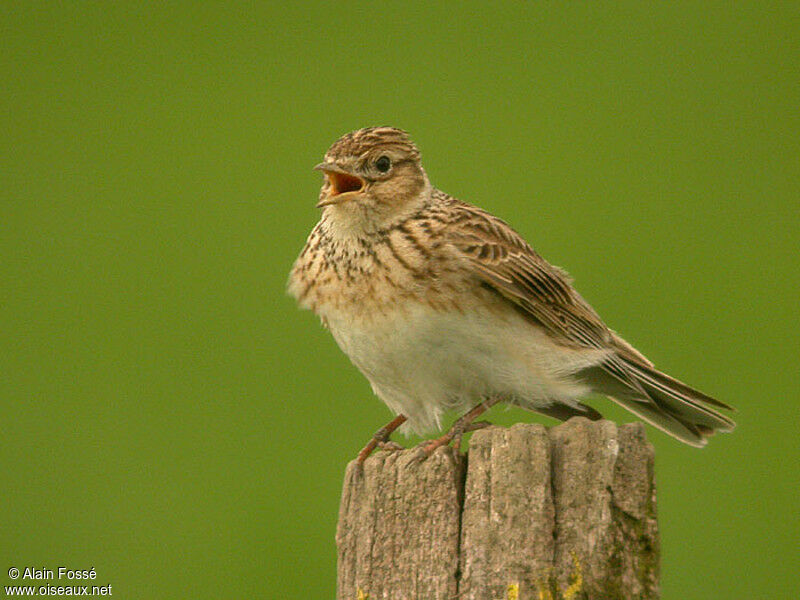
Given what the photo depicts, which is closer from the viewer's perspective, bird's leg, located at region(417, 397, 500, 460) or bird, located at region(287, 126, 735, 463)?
bird's leg, located at region(417, 397, 500, 460)

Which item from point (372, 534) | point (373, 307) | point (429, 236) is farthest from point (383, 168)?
point (372, 534)

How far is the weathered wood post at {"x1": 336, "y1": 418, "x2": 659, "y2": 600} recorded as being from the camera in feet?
11.5

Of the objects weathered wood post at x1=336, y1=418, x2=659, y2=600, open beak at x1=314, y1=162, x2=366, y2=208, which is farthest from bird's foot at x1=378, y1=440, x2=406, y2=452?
open beak at x1=314, y1=162, x2=366, y2=208

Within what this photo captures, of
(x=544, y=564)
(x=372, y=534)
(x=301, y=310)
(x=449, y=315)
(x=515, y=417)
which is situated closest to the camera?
(x=544, y=564)

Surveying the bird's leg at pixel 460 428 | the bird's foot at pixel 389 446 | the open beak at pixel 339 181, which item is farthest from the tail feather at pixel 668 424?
the open beak at pixel 339 181

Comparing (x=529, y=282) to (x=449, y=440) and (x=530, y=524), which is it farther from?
(x=530, y=524)

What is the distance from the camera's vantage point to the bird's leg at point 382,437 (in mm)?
5141

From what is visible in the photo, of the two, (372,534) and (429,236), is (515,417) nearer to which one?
(429,236)

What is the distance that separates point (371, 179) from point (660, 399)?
1.84m

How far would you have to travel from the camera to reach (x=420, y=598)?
Result: 3.68 m

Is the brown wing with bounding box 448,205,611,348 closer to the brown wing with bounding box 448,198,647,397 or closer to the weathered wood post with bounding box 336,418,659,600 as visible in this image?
the brown wing with bounding box 448,198,647,397

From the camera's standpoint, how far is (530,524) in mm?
3553

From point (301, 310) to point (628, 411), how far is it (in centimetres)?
183

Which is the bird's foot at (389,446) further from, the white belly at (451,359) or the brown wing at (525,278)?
the brown wing at (525,278)
